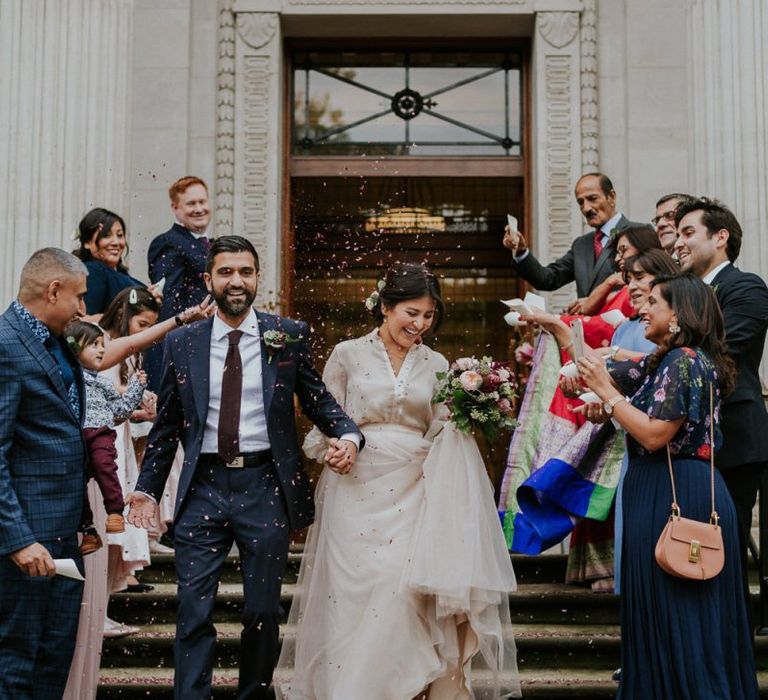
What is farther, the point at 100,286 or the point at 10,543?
the point at 100,286

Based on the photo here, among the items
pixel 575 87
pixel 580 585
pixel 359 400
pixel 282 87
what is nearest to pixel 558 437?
pixel 580 585

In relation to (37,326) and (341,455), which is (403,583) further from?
(37,326)

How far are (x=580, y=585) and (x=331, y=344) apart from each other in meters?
5.48

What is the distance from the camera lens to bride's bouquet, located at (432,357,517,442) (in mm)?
6070

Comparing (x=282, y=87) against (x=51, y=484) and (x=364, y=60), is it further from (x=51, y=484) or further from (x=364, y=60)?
(x=51, y=484)

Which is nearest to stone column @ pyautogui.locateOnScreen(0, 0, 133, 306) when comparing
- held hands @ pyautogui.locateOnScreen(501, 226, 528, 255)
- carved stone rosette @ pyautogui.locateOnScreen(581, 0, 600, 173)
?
held hands @ pyautogui.locateOnScreen(501, 226, 528, 255)

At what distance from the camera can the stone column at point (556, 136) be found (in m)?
10.4

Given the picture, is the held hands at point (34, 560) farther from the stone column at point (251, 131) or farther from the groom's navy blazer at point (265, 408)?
the stone column at point (251, 131)

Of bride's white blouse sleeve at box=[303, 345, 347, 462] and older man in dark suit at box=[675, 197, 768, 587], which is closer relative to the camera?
older man in dark suit at box=[675, 197, 768, 587]

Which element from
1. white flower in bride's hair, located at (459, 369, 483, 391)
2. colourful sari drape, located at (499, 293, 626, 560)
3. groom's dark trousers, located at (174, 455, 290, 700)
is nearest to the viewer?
groom's dark trousers, located at (174, 455, 290, 700)

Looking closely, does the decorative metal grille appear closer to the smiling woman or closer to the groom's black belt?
the smiling woman

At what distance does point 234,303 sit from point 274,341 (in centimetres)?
29

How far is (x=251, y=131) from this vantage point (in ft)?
34.9

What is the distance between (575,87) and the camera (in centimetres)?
1060
